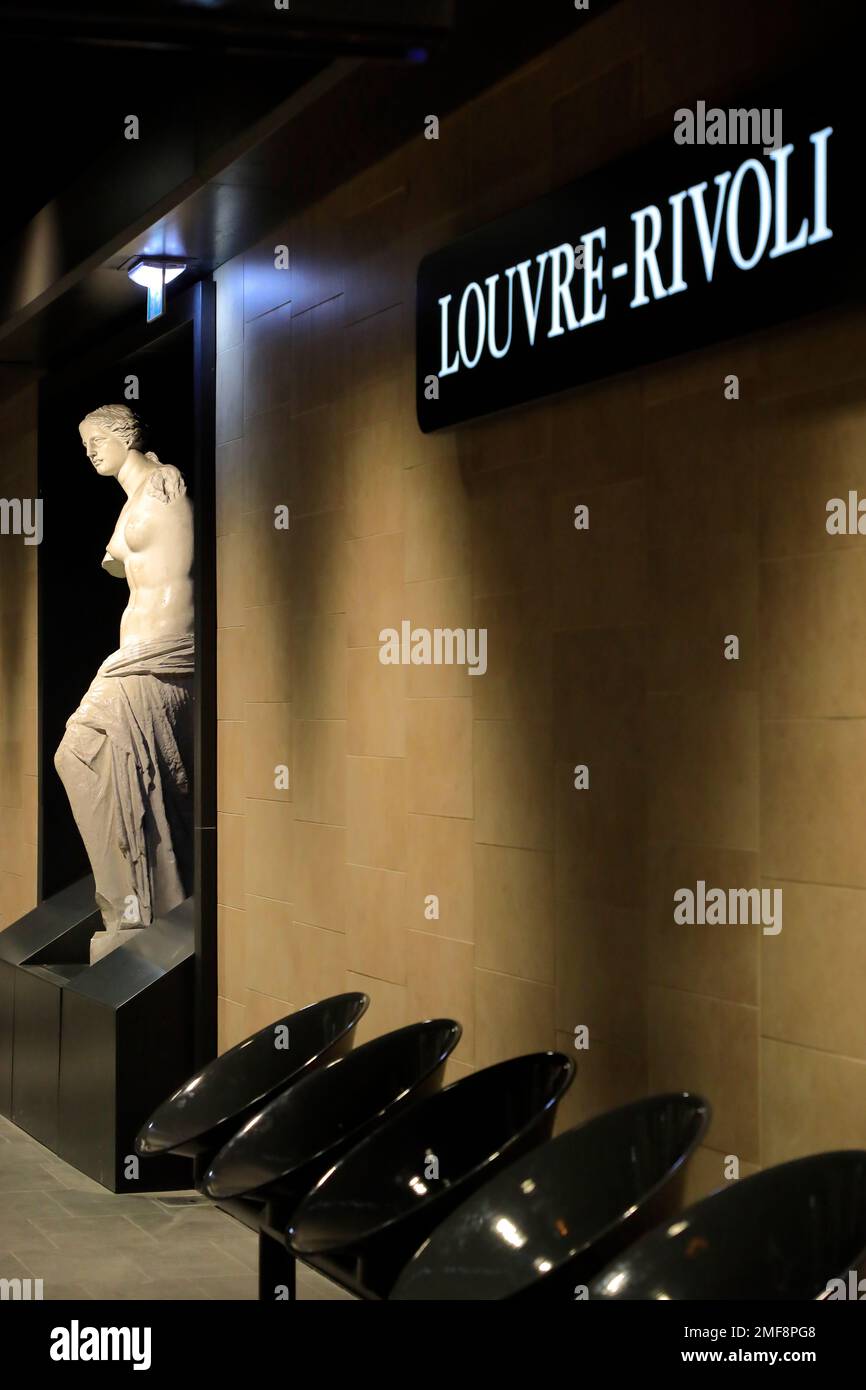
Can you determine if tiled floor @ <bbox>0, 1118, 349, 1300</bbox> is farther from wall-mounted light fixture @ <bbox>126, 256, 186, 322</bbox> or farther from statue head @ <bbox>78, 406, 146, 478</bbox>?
wall-mounted light fixture @ <bbox>126, 256, 186, 322</bbox>

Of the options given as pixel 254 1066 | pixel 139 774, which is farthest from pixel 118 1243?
pixel 139 774

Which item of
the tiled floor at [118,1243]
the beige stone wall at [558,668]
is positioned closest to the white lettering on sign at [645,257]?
the beige stone wall at [558,668]

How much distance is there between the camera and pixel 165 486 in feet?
21.5

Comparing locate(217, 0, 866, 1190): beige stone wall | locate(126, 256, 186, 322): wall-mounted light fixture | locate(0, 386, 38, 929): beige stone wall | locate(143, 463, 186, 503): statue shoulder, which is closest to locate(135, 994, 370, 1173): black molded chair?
locate(217, 0, 866, 1190): beige stone wall

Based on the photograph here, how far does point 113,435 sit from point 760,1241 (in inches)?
193

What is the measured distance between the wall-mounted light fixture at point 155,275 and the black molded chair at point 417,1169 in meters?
3.68

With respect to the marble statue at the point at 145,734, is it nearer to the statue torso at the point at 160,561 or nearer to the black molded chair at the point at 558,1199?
the statue torso at the point at 160,561

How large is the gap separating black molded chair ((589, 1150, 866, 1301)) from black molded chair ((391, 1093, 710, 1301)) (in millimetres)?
122

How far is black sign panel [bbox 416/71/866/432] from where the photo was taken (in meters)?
3.09

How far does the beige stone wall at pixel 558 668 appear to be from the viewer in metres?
3.27

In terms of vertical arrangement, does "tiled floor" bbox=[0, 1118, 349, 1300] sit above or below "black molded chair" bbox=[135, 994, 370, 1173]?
below

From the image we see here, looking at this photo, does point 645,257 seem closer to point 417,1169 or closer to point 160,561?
point 417,1169

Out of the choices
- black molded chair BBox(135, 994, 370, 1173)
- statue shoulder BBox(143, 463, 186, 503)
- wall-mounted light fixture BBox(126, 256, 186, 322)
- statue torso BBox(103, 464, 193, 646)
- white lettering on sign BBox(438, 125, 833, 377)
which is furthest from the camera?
statue shoulder BBox(143, 463, 186, 503)
